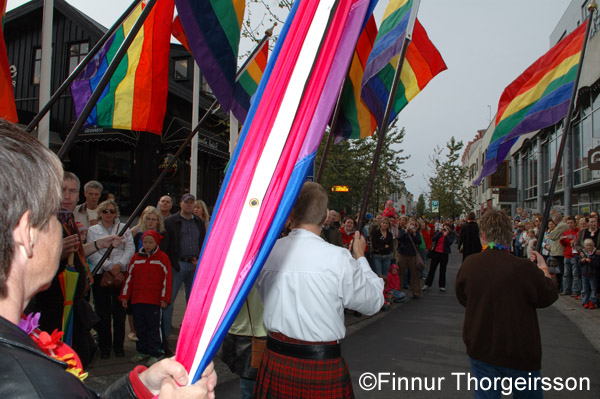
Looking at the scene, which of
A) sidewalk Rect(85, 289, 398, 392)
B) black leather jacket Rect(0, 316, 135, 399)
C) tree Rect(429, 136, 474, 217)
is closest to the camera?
black leather jacket Rect(0, 316, 135, 399)

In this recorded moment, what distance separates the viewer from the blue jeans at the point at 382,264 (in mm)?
9984

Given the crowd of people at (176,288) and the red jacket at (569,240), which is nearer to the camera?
the crowd of people at (176,288)

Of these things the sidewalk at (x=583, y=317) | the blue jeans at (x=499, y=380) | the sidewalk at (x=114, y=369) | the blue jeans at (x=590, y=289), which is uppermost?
the blue jeans at (x=499, y=380)

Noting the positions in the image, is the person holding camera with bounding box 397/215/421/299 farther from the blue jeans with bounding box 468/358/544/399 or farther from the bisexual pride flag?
the bisexual pride flag

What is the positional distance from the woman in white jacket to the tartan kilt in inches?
134

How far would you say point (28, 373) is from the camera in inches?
30.4

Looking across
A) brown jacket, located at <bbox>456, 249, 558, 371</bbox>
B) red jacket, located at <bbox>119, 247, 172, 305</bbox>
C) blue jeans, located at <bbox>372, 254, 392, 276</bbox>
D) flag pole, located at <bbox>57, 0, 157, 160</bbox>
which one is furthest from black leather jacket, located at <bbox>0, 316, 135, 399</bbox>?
blue jeans, located at <bbox>372, 254, 392, 276</bbox>

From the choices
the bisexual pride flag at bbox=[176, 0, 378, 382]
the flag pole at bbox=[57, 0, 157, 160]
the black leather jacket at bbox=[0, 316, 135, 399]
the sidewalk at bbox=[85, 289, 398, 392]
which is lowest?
the sidewalk at bbox=[85, 289, 398, 392]

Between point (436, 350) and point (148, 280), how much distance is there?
3977 mm

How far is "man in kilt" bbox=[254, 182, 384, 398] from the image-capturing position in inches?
97.8

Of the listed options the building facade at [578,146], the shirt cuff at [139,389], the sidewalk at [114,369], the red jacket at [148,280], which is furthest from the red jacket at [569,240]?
the shirt cuff at [139,389]

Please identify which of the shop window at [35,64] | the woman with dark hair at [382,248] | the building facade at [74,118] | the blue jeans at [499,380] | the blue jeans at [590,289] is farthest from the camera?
the shop window at [35,64]

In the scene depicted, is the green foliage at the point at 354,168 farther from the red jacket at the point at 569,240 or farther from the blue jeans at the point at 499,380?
the blue jeans at the point at 499,380

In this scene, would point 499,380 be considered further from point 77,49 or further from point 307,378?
point 77,49
